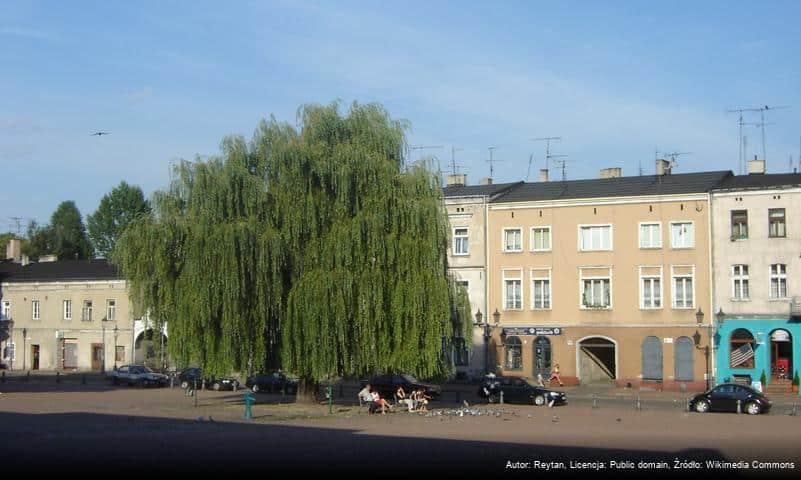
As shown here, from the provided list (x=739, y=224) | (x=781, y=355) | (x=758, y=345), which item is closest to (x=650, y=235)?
(x=739, y=224)

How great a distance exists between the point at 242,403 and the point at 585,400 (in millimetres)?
16979

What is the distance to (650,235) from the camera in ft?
193

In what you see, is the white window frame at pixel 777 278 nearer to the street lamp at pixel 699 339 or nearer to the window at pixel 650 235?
the street lamp at pixel 699 339

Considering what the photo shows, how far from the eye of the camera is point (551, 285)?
61188 millimetres

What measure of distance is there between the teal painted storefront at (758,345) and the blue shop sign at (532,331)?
9.49m

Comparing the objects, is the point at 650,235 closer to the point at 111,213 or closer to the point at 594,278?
the point at 594,278

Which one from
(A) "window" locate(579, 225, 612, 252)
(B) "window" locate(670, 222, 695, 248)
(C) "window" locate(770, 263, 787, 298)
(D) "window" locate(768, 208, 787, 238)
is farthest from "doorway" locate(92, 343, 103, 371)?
(D) "window" locate(768, 208, 787, 238)

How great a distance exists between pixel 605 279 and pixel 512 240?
636 centimetres

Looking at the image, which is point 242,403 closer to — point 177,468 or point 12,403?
point 12,403

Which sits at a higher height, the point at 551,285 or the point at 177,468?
the point at 551,285

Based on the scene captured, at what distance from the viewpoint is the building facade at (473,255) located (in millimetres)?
63094

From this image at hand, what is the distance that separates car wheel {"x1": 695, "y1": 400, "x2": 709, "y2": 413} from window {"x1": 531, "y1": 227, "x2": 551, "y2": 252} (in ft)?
67.9

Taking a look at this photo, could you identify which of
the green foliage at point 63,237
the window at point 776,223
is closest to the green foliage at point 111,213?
the green foliage at point 63,237

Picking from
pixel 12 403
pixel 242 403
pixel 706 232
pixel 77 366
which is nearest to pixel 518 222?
pixel 706 232
